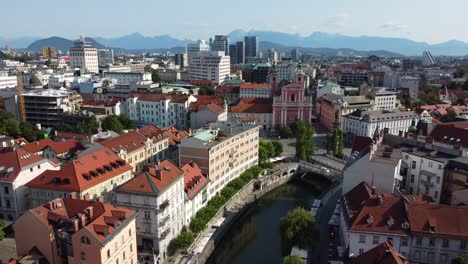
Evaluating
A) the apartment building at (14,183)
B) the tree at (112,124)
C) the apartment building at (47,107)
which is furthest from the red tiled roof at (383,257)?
the apartment building at (47,107)

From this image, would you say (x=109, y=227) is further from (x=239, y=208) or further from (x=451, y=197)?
(x=451, y=197)

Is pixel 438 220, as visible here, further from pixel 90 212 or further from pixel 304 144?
pixel 304 144

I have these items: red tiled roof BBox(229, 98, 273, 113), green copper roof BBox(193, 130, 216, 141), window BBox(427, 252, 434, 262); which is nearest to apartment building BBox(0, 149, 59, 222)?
green copper roof BBox(193, 130, 216, 141)

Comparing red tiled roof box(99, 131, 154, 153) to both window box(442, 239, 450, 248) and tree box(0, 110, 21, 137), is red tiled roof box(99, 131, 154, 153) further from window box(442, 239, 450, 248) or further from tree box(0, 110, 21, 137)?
window box(442, 239, 450, 248)

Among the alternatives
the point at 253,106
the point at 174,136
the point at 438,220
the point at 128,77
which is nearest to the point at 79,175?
the point at 174,136

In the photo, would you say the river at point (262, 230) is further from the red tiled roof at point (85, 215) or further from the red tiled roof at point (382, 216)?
→ the red tiled roof at point (85, 215)

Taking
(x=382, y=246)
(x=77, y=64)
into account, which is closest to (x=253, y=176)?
(x=382, y=246)
